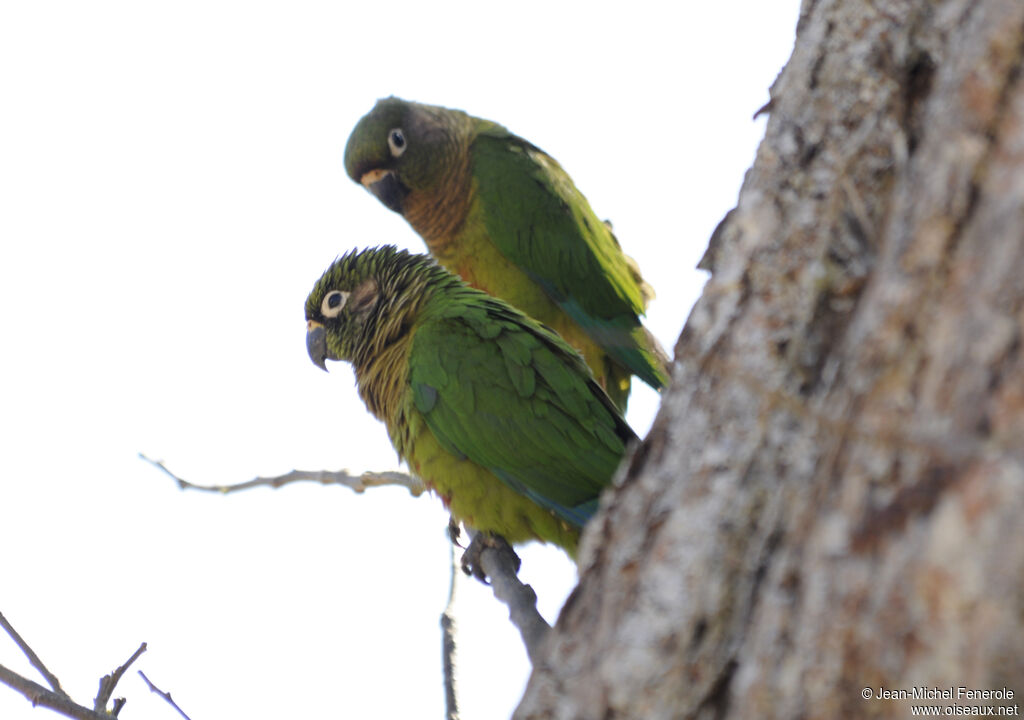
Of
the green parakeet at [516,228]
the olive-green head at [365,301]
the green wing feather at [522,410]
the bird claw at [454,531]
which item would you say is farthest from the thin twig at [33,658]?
the green parakeet at [516,228]

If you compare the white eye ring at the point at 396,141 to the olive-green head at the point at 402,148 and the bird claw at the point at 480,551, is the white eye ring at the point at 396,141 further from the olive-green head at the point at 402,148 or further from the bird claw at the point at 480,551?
the bird claw at the point at 480,551

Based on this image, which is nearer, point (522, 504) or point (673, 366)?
point (673, 366)

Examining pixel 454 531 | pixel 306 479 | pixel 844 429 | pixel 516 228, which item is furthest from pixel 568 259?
pixel 844 429

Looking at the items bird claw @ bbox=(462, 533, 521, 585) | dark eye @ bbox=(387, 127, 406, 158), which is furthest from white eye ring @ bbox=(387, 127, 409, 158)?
bird claw @ bbox=(462, 533, 521, 585)

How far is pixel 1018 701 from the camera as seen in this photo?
1.29 meters

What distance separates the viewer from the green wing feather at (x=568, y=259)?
6.02 meters

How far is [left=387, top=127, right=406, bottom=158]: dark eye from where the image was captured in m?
6.86

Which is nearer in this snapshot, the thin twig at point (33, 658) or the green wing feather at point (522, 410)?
the thin twig at point (33, 658)

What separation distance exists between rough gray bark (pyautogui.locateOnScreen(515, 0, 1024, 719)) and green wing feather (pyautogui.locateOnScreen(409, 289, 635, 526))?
2.21m

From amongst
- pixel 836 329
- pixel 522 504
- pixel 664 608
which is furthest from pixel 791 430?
pixel 522 504

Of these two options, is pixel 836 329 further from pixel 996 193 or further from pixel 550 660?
pixel 550 660

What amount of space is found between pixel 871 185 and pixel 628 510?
851 mm

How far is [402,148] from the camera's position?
6.88m

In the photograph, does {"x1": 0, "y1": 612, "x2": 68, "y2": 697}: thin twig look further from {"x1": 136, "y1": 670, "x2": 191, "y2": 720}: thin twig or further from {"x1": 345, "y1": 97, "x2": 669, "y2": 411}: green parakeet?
{"x1": 345, "y1": 97, "x2": 669, "y2": 411}: green parakeet
